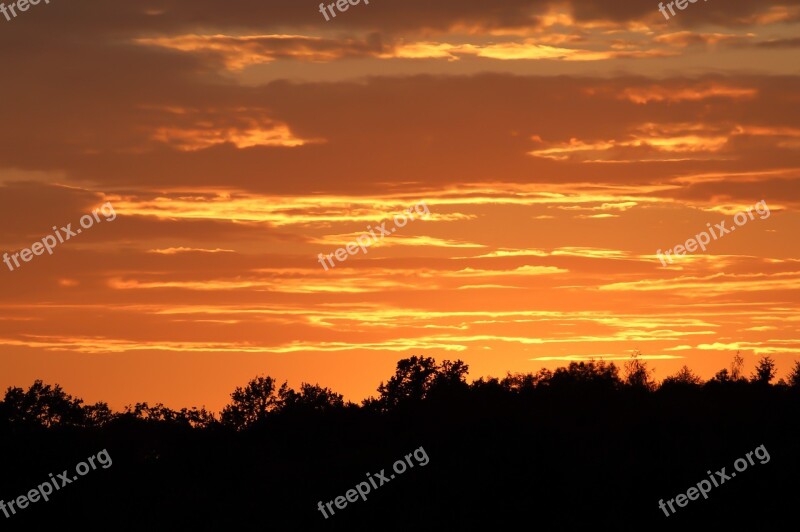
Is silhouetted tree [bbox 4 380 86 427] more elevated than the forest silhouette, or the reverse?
silhouetted tree [bbox 4 380 86 427]

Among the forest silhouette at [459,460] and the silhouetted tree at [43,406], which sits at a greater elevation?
the silhouetted tree at [43,406]

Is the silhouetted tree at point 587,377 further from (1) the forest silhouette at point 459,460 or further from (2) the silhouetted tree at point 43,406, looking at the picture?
(2) the silhouetted tree at point 43,406

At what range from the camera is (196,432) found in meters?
111

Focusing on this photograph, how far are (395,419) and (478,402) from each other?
7.13 m

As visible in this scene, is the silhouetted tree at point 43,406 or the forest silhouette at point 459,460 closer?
the forest silhouette at point 459,460

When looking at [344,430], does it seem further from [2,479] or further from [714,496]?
[714,496]

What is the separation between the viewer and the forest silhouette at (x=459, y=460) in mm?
83500

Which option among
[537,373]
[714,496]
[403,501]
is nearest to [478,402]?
[537,373]

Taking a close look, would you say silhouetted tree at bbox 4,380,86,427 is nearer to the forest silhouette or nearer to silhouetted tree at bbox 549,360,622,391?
the forest silhouette

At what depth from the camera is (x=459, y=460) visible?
91.7 m

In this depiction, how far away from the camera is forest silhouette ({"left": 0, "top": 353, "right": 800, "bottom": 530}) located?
8350 cm

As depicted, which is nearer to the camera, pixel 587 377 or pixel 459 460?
pixel 459 460

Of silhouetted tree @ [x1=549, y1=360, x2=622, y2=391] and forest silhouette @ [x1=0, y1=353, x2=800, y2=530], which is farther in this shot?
silhouetted tree @ [x1=549, y1=360, x2=622, y2=391]

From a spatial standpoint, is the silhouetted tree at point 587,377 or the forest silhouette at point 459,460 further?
the silhouetted tree at point 587,377
